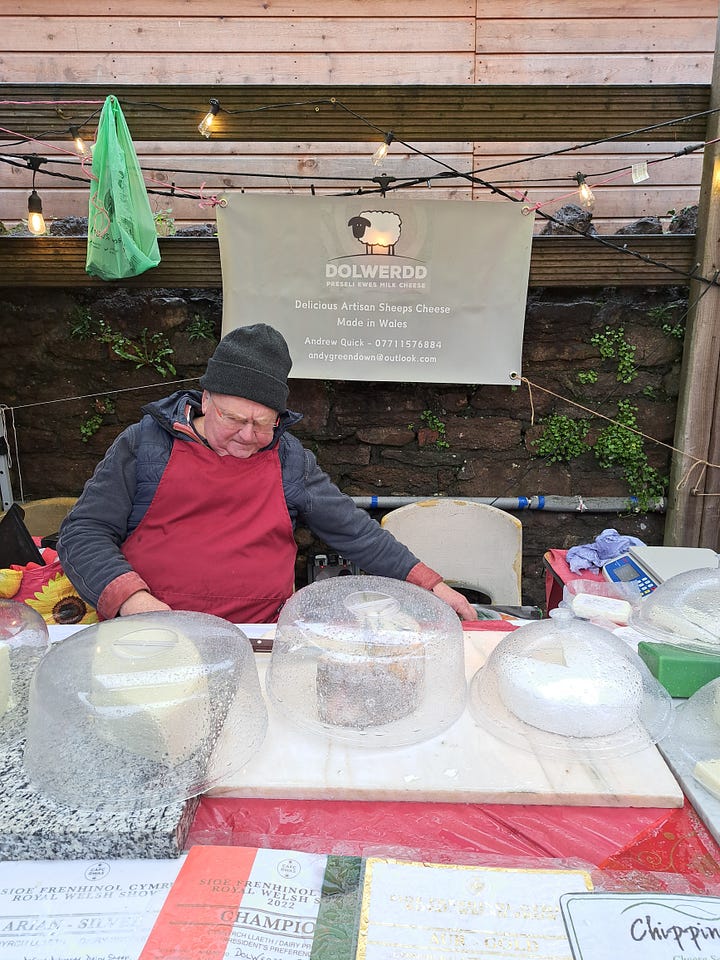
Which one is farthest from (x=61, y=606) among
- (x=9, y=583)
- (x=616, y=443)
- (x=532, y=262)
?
(x=616, y=443)

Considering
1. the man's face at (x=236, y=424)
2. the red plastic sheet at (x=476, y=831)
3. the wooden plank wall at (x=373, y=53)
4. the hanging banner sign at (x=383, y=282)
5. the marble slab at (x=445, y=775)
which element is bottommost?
the red plastic sheet at (x=476, y=831)

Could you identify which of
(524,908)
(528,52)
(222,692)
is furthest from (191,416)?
(528,52)

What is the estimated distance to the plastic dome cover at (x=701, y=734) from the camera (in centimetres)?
102

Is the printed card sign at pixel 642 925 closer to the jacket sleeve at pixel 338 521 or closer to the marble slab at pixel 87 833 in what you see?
the marble slab at pixel 87 833

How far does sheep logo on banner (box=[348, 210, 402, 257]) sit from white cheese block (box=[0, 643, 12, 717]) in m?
2.68

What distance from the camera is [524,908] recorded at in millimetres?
800

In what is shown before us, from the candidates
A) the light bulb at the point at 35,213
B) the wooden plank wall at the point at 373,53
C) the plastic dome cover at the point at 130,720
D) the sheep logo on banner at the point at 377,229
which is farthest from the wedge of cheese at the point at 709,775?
the light bulb at the point at 35,213

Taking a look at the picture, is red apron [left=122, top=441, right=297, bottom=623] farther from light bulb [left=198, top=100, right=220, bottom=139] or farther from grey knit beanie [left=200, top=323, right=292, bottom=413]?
light bulb [left=198, top=100, right=220, bottom=139]

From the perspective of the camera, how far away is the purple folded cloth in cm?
253

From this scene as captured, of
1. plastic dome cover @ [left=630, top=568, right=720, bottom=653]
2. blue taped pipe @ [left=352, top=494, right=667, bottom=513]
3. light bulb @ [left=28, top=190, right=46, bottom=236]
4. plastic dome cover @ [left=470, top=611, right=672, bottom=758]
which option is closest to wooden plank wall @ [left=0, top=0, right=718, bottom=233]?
light bulb @ [left=28, top=190, right=46, bottom=236]

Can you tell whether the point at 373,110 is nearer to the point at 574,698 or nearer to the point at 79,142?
the point at 79,142

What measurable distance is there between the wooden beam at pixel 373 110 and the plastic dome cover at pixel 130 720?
2942mm

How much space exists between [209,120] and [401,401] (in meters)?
1.76

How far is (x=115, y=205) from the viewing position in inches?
106
